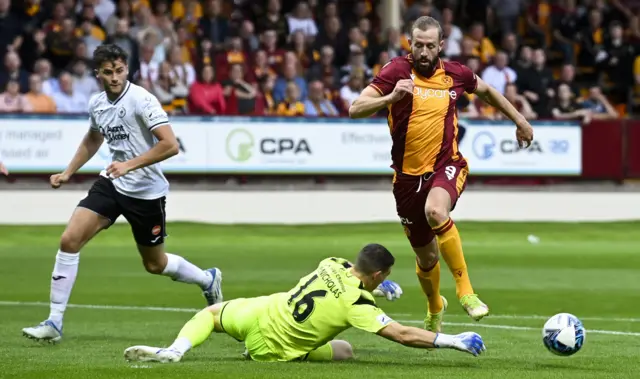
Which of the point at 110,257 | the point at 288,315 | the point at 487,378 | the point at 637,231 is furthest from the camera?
the point at 637,231

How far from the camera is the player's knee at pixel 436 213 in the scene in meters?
9.62

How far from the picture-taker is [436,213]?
9.62 meters

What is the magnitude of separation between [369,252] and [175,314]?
4426mm

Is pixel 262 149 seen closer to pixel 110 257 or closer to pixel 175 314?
pixel 110 257

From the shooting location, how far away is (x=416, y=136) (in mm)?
10031

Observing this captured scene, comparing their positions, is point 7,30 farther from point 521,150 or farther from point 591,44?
point 591,44

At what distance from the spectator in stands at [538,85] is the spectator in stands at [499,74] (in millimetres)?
307

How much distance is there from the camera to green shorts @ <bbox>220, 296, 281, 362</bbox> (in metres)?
8.67

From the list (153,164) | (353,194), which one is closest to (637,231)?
(353,194)

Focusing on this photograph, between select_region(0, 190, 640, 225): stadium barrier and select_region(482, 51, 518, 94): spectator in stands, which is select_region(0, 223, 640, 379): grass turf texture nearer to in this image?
select_region(0, 190, 640, 225): stadium barrier

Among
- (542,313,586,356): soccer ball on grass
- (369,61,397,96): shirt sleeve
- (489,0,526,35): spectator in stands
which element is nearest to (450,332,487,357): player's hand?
(542,313,586,356): soccer ball on grass

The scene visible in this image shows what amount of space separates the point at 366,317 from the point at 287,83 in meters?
16.4

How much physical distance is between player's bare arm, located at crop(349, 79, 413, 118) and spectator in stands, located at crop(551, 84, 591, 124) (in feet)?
52.8

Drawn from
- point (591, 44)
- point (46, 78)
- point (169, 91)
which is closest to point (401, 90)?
point (169, 91)
